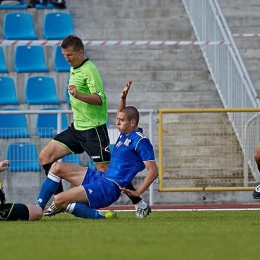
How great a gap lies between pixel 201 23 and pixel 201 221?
10.5 meters

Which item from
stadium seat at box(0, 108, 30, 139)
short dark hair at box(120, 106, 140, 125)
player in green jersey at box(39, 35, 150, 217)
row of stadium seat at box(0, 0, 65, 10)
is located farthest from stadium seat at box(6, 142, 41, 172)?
short dark hair at box(120, 106, 140, 125)

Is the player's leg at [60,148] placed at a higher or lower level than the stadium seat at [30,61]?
lower

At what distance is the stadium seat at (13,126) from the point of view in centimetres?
1823

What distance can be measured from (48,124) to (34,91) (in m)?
2.61

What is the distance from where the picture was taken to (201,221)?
498 inches

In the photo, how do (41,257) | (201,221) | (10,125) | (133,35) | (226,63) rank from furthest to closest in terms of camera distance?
1. (133,35)
2. (226,63)
3. (10,125)
4. (201,221)
5. (41,257)

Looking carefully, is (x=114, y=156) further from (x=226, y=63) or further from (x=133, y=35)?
(x=133, y=35)

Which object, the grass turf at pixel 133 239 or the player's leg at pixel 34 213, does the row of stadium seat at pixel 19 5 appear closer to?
the grass turf at pixel 133 239

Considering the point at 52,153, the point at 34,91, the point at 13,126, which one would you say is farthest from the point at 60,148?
the point at 34,91

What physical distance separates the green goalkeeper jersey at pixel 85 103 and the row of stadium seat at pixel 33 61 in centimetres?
792

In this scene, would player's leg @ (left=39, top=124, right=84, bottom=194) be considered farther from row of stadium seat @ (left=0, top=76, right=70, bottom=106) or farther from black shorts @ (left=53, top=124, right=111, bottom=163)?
row of stadium seat @ (left=0, top=76, right=70, bottom=106)

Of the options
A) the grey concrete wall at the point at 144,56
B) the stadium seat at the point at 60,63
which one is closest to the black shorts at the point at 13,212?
the grey concrete wall at the point at 144,56

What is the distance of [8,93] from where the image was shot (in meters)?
21.1

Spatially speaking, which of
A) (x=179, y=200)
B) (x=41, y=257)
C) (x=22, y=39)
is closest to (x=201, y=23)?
(x=22, y=39)
